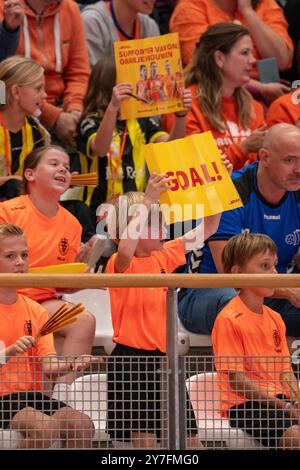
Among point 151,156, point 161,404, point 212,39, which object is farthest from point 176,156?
point 212,39

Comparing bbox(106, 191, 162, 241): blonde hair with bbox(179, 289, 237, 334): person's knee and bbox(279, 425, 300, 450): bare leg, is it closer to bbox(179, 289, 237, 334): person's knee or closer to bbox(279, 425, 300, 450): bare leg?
bbox(179, 289, 237, 334): person's knee

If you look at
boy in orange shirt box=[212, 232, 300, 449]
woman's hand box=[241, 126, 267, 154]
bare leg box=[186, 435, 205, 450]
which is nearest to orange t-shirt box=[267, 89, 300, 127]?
woman's hand box=[241, 126, 267, 154]

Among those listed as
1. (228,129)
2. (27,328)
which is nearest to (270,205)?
(228,129)

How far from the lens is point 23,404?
4.62m

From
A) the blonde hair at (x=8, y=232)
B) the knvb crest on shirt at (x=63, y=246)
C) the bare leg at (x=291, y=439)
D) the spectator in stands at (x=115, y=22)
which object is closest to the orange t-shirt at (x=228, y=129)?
the spectator in stands at (x=115, y=22)

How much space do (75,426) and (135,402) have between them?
236 mm

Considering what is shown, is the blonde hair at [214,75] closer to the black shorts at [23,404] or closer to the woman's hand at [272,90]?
the woman's hand at [272,90]

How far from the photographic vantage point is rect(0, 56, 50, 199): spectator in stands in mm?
6594

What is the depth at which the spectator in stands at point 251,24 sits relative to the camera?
7.83m

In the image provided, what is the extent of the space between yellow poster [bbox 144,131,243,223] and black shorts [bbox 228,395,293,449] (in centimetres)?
110

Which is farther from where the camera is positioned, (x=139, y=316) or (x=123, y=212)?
(x=123, y=212)

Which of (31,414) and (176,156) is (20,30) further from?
(31,414)

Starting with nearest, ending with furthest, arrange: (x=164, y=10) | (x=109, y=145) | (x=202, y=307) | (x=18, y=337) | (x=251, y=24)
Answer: (x=18, y=337) → (x=202, y=307) → (x=109, y=145) → (x=251, y=24) → (x=164, y=10)

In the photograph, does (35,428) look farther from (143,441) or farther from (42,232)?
(42,232)
